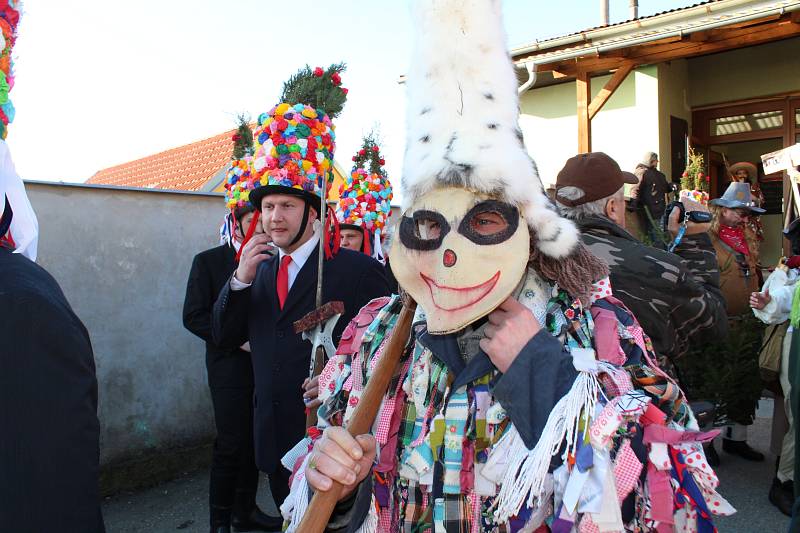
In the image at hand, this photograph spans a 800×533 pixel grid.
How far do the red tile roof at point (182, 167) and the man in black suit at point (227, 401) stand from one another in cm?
500

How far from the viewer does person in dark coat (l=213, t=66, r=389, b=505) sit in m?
2.94

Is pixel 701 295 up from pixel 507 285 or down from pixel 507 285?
down

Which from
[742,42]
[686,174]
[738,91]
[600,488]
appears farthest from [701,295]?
[738,91]

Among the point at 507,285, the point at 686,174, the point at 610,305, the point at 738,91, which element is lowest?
the point at 686,174

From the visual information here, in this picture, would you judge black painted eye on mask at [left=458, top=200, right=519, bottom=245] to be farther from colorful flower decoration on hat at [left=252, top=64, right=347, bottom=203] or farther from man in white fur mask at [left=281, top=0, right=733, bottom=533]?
colorful flower decoration on hat at [left=252, top=64, right=347, bottom=203]

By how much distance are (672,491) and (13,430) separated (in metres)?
1.33

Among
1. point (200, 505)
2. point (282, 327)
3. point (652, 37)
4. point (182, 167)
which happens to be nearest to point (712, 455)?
point (282, 327)

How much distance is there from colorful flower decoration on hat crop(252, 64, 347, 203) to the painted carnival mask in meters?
1.66

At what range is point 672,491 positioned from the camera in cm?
140

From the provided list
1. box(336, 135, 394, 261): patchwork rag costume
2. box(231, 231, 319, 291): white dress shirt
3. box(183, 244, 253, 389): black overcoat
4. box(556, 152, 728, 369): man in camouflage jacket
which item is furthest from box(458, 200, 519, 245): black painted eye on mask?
box(336, 135, 394, 261): patchwork rag costume

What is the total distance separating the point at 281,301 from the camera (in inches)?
121

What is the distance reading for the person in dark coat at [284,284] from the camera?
116 inches

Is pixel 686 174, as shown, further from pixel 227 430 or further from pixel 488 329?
pixel 488 329

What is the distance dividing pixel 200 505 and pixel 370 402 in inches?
133
